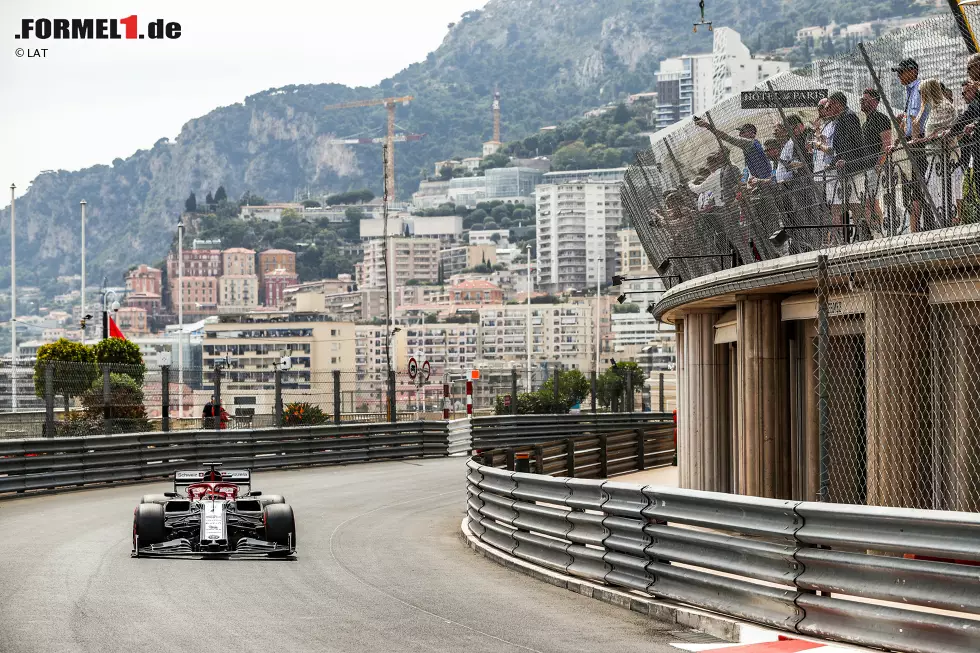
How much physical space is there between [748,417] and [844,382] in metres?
1.92

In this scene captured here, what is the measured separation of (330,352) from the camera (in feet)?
550

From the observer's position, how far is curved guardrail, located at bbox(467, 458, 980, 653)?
6.71 m

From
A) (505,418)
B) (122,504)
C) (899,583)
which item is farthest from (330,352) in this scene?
(899,583)

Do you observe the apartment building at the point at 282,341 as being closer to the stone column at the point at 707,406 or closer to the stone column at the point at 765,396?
the stone column at the point at 707,406

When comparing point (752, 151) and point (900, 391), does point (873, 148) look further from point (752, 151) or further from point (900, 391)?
point (752, 151)

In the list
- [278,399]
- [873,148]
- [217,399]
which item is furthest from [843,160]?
[278,399]

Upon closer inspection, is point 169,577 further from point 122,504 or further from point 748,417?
point 122,504

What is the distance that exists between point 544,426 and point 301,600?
80.0 ft

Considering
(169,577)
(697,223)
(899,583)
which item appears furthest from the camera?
(697,223)

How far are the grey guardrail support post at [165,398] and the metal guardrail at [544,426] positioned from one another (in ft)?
29.9

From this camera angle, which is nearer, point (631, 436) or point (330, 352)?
point (631, 436)

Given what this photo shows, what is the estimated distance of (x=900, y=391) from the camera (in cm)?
991

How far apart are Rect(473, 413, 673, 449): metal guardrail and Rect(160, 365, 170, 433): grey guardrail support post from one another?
9114 mm

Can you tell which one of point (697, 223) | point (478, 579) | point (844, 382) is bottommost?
point (478, 579)
